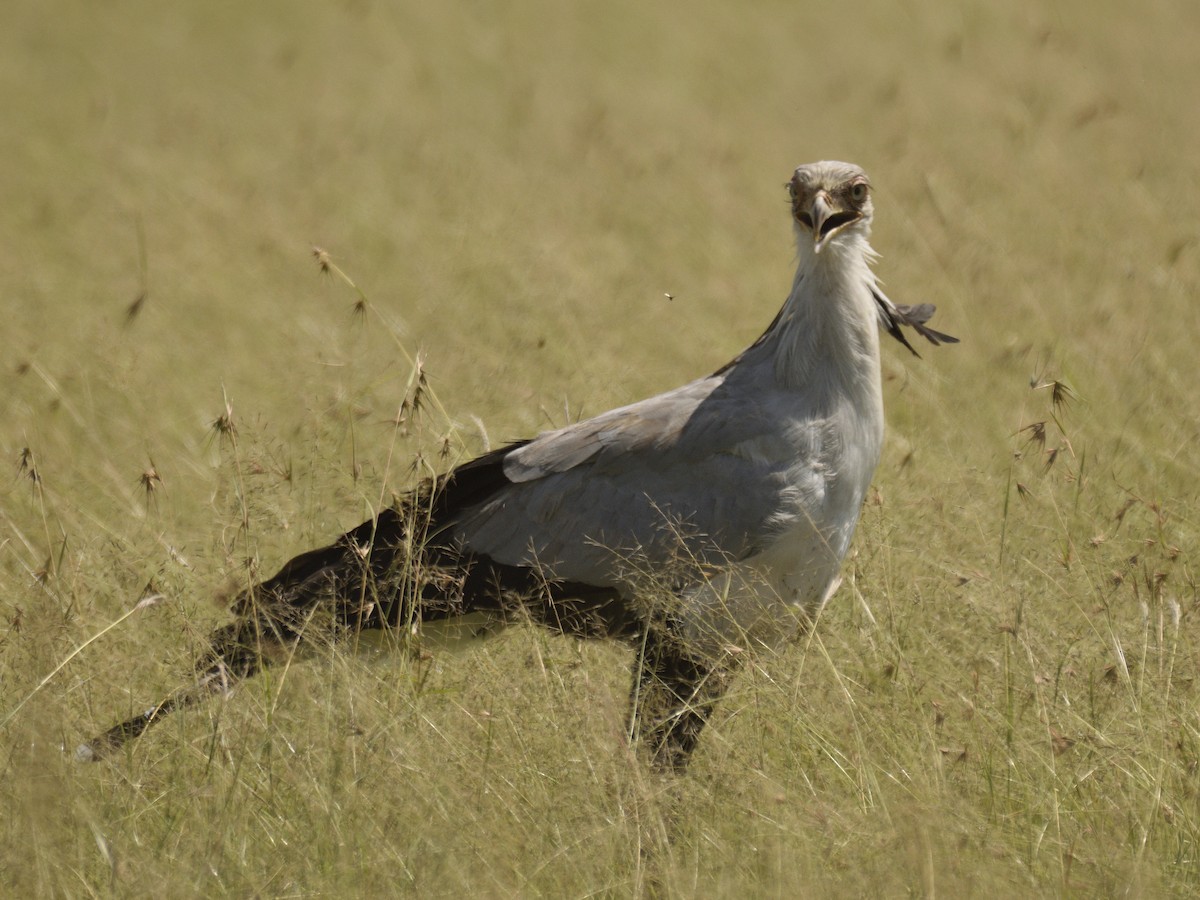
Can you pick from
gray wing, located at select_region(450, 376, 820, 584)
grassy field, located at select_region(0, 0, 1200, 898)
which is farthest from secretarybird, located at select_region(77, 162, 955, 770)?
grassy field, located at select_region(0, 0, 1200, 898)

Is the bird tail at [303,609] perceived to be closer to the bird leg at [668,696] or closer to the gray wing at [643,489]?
the gray wing at [643,489]

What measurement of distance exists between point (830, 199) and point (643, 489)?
96 cm

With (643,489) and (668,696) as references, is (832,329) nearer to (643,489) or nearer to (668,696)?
(643,489)

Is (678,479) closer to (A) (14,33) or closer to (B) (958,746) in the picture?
(B) (958,746)

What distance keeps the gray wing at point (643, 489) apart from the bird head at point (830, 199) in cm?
50

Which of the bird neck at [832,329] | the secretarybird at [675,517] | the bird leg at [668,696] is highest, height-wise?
the bird neck at [832,329]

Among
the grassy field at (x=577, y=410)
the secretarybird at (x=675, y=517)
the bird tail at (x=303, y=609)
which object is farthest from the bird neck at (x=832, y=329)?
the bird tail at (x=303, y=609)

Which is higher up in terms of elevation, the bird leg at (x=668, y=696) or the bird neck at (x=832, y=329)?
the bird neck at (x=832, y=329)

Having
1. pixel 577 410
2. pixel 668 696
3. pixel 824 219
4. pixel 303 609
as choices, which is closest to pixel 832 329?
pixel 824 219

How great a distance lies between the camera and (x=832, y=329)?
13.6 feet

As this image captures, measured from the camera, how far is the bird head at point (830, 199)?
406cm

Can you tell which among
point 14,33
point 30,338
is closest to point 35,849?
point 30,338

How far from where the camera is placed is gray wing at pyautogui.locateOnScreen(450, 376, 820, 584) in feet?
13.0

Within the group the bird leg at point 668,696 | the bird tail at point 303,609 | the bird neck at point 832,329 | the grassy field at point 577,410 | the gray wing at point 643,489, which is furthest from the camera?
the bird neck at point 832,329
